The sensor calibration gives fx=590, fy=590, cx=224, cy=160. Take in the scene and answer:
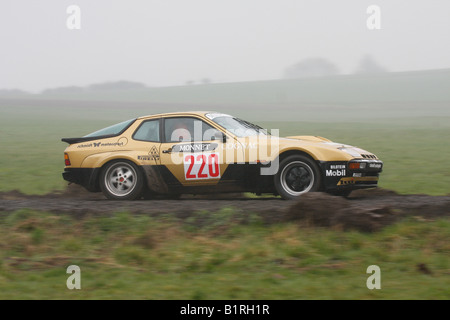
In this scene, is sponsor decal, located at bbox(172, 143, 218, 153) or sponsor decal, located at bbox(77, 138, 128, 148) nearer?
sponsor decal, located at bbox(172, 143, 218, 153)

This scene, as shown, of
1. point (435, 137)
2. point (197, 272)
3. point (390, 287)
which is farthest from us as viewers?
point (435, 137)

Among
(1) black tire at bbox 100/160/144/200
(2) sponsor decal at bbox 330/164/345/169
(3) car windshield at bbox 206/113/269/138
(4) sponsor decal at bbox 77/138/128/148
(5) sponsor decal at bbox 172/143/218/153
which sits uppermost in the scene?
(3) car windshield at bbox 206/113/269/138

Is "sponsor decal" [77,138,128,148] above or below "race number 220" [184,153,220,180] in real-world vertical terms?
above

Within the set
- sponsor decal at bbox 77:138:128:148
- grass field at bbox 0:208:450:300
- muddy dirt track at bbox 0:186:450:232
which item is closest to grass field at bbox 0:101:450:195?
sponsor decal at bbox 77:138:128:148

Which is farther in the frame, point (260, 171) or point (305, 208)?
point (260, 171)

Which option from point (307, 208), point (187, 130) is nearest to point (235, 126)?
point (187, 130)

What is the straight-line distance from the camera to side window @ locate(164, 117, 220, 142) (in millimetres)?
9031

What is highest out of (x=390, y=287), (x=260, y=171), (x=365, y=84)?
(x=365, y=84)

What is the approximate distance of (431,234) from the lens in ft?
22.1

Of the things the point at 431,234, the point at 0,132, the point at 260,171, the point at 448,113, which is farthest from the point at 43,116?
the point at 431,234

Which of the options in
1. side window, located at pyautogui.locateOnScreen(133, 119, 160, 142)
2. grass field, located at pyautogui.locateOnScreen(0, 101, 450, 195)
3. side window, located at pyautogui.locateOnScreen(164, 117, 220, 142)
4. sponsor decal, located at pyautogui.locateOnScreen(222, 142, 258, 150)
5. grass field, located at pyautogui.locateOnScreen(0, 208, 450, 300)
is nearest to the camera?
grass field, located at pyautogui.locateOnScreen(0, 208, 450, 300)

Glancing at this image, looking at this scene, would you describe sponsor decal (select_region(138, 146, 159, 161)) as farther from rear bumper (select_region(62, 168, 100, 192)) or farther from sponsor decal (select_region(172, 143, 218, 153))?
rear bumper (select_region(62, 168, 100, 192))
